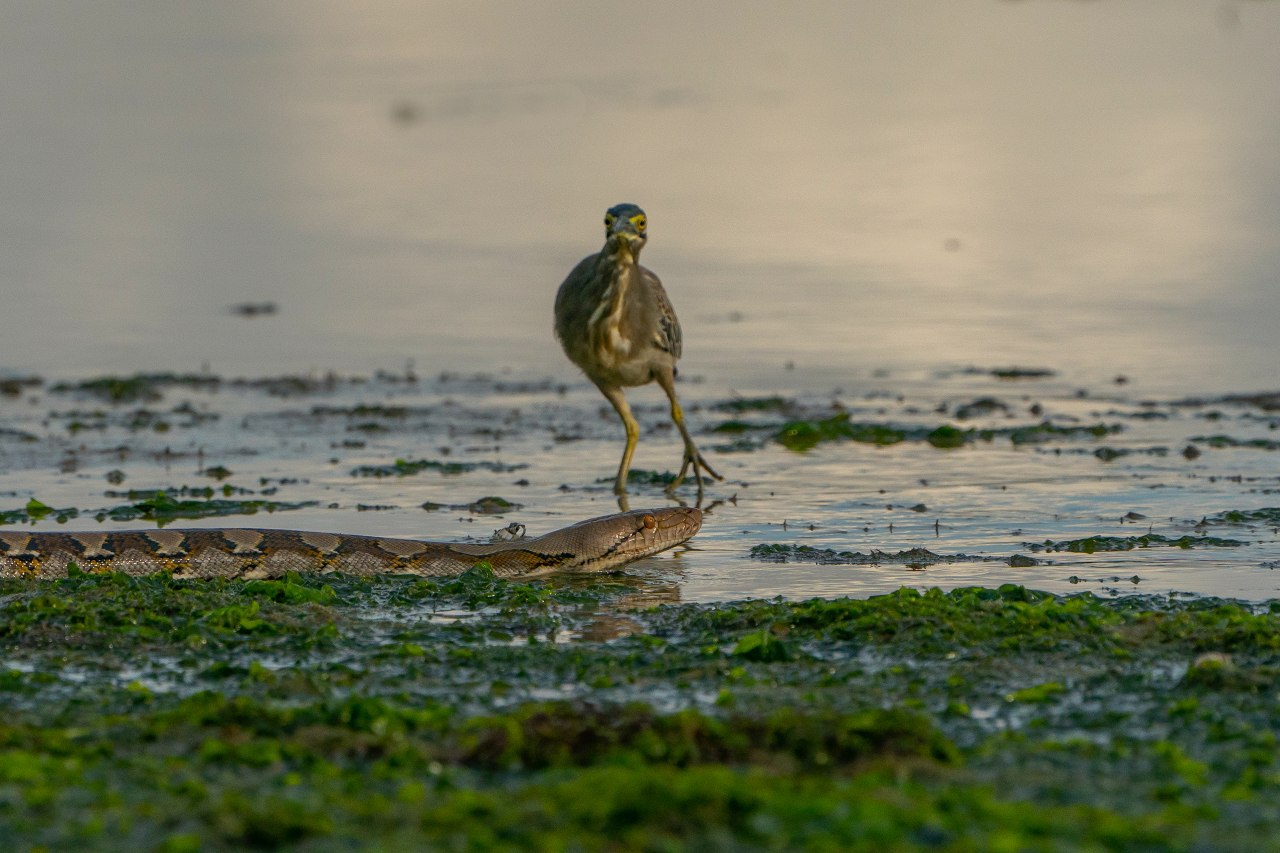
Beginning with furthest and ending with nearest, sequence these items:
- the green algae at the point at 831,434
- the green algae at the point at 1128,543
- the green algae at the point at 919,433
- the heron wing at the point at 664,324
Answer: the green algae at the point at 831,434
the green algae at the point at 919,433
the heron wing at the point at 664,324
the green algae at the point at 1128,543

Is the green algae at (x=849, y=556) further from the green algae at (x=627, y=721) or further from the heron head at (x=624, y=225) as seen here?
the heron head at (x=624, y=225)

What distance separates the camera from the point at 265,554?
9.53m

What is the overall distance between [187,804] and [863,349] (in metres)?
13.7

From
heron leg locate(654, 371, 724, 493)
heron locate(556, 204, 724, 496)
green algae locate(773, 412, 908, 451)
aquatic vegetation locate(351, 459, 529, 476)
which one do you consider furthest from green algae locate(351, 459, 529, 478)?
green algae locate(773, 412, 908, 451)

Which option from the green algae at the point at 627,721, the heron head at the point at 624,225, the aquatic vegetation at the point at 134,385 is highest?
the heron head at the point at 624,225

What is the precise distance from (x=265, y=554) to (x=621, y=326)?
3.73m

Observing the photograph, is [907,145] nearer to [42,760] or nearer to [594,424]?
[594,424]

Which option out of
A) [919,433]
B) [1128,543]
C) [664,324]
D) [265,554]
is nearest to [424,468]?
[664,324]

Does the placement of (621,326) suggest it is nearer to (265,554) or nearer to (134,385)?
(265,554)

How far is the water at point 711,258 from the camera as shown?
1225 cm

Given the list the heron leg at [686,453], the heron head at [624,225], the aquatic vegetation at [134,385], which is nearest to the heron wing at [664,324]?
the heron leg at [686,453]

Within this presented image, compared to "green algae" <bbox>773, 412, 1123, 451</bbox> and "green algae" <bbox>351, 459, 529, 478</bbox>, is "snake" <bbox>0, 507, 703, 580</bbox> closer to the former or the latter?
"green algae" <bbox>351, 459, 529, 478</bbox>

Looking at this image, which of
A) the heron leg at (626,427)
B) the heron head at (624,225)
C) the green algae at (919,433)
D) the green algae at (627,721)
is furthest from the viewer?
the green algae at (919,433)

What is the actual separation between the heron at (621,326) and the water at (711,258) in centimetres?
64
